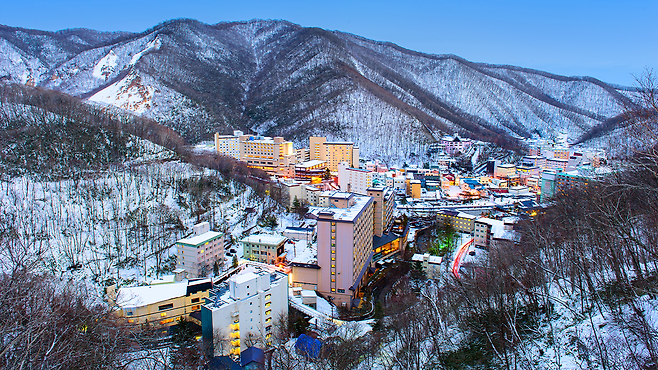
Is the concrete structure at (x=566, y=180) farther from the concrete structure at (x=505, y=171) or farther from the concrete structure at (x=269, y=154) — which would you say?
the concrete structure at (x=269, y=154)

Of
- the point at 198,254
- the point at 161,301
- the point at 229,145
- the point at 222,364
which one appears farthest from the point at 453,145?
the point at 222,364

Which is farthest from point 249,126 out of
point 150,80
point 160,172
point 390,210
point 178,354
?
point 178,354

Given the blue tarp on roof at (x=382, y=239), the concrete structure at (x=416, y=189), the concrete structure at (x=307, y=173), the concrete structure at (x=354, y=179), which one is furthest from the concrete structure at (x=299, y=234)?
the concrete structure at (x=416, y=189)

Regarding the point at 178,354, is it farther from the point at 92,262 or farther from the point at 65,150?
the point at 65,150

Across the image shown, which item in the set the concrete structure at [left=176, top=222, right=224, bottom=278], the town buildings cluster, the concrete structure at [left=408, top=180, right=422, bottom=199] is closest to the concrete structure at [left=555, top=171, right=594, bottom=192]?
the town buildings cluster

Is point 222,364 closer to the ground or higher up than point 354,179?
closer to the ground

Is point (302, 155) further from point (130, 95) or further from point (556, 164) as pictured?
point (556, 164)

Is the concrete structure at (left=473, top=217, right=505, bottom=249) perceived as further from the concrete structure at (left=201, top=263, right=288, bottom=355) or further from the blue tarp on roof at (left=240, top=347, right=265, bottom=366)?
the blue tarp on roof at (left=240, top=347, right=265, bottom=366)
